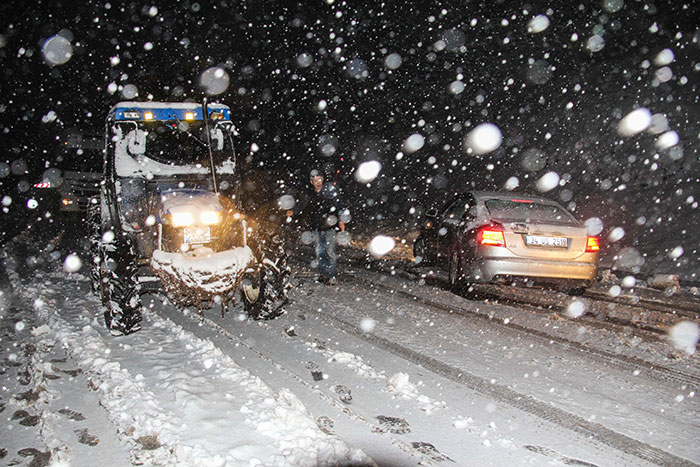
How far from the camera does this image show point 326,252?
26.4 ft

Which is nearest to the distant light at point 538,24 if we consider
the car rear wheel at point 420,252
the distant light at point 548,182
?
the distant light at point 548,182

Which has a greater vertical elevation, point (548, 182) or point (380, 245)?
point (548, 182)

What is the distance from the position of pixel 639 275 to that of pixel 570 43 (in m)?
11.7

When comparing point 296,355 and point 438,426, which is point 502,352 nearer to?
point 438,426

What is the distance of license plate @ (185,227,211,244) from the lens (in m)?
5.44

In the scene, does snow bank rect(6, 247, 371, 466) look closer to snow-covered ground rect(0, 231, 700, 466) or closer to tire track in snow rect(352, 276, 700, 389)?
snow-covered ground rect(0, 231, 700, 466)

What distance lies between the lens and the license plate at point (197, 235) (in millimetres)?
5438

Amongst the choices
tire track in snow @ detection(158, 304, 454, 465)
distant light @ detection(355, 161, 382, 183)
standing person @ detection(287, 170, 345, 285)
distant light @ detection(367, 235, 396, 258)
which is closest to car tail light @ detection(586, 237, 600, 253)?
standing person @ detection(287, 170, 345, 285)

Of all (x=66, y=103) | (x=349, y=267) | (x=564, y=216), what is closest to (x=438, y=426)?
(x=564, y=216)

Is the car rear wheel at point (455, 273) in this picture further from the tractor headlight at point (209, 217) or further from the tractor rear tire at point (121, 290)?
the tractor rear tire at point (121, 290)

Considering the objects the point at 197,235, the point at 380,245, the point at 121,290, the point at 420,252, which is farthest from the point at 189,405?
the point at 380,245

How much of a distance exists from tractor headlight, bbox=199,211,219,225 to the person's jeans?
2.77 m

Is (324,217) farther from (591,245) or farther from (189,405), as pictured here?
(189,405)

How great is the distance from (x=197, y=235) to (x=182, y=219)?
257mm
